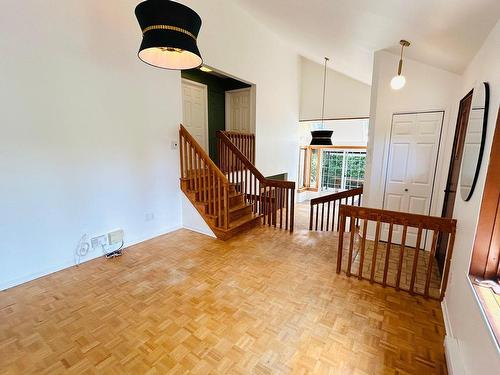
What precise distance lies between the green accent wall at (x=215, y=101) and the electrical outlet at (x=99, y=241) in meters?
3.42

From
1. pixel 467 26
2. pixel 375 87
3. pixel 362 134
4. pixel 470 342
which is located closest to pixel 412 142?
A: pixel 375 87

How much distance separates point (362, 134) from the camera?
28.7 ft

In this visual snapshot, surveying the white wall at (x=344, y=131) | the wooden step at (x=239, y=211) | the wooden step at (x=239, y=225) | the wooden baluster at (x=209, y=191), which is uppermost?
the white wall at (x=344, y=131)

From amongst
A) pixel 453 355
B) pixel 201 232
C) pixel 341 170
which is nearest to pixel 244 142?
pixel 201 232

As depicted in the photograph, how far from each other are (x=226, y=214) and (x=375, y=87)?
3.05m

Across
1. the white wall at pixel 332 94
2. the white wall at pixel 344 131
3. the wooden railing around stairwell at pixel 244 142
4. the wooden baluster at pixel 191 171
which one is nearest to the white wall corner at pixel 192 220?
the wooden baluster at pixel 191 171

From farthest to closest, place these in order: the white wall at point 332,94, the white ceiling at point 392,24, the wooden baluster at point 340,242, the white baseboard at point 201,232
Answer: the white wall at point 332,94 → the white baseboard at point 201,232 → the wooden baluster at point 340,242 → the white ceiling at point 392,24

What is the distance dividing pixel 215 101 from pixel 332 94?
3.39 meters

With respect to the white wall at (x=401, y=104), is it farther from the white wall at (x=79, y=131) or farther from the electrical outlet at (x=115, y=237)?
the electrical outlet at (x=115, y=237)

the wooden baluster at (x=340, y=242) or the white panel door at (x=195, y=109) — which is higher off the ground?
the white panel door at (x=195, y=109)

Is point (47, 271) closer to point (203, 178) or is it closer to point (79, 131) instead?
point (79, 131)

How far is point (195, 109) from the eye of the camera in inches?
221

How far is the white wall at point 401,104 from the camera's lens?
3288 mm

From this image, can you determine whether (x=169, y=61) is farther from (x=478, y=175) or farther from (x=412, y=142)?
(x=412, y=142)
